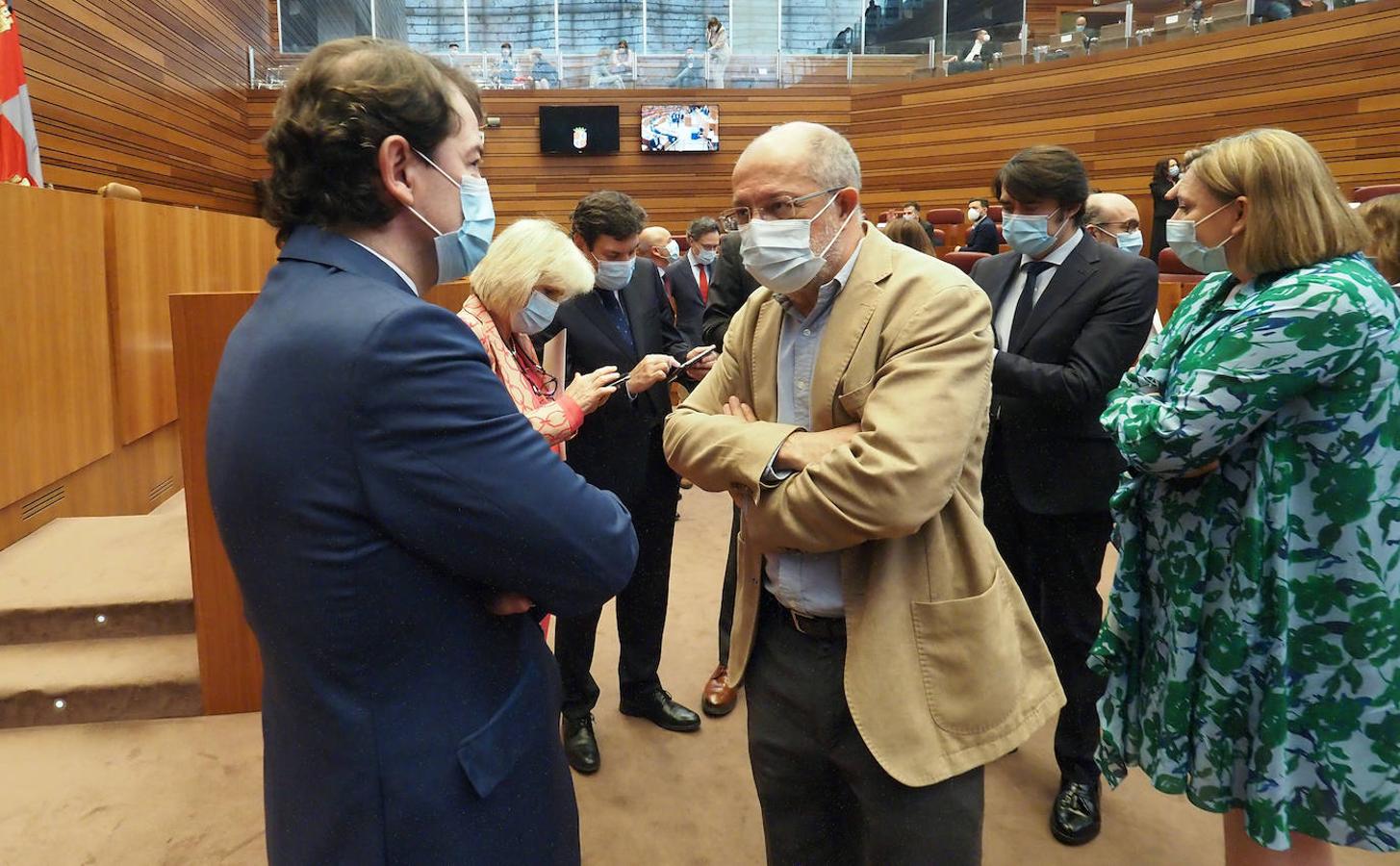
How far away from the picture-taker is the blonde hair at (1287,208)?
1495mm

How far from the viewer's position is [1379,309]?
1.41 meters

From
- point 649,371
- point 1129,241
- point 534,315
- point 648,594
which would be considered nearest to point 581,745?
point 648,594

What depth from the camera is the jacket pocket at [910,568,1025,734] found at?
1.31 meters

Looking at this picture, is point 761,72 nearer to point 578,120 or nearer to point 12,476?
point 578,120

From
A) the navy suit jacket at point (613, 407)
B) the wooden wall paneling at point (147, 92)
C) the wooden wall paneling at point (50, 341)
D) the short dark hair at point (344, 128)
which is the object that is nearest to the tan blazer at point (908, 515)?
the short dark hair at point (344, 128)

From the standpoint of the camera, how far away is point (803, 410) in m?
1.49

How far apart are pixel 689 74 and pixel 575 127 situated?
Result: 6.26ft

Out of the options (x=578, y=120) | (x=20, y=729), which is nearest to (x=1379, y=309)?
(x=20, y=729)

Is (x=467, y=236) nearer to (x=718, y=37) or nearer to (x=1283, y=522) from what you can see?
(x=1283, y=522)

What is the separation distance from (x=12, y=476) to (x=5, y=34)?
12.0ft

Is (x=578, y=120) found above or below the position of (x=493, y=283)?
above

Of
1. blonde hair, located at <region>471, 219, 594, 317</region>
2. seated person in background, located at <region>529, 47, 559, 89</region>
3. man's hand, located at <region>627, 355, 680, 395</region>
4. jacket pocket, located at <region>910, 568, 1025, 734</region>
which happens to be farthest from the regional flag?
seated person in background, located at <region>529, 47, 559, 89</region>

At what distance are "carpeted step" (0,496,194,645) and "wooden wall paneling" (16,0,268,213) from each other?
5352 mm

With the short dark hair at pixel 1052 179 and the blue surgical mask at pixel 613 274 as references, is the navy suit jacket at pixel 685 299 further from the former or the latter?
the short dark hair at pixel 1052 179
